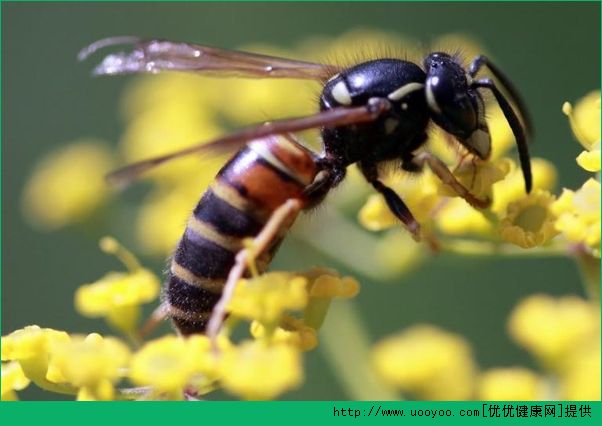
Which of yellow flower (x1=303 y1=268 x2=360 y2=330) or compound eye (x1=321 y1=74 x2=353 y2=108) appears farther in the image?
compound eye (x1=321 y1=74 x2=353 y2=108)

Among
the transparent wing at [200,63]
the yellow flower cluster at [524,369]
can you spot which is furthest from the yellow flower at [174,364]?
the transparent wing at [200,63]

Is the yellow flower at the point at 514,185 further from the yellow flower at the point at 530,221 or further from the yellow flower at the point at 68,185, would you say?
the yellow flower at the point at 68,185

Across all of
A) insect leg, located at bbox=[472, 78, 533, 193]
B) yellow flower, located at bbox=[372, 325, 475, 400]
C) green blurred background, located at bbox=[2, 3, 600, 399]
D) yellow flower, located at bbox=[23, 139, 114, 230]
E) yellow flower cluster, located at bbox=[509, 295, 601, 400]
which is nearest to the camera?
insect leg, located at bbox=[472, 78, 533, 193]

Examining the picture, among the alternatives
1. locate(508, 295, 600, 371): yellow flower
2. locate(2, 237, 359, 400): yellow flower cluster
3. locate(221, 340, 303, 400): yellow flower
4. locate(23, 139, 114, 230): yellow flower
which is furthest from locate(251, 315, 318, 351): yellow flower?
locate(23, 139, 114, 230): yellow flower

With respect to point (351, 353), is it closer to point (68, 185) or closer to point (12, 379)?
Answer: point (12, 379)

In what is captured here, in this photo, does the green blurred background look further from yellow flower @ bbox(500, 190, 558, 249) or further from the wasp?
yellow flower @ bbox(500, 190, 558, 249)

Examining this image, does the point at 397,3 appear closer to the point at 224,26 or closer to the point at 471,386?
the point at 224,26

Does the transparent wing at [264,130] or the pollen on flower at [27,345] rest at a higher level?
the transparent wing at [264,130]
